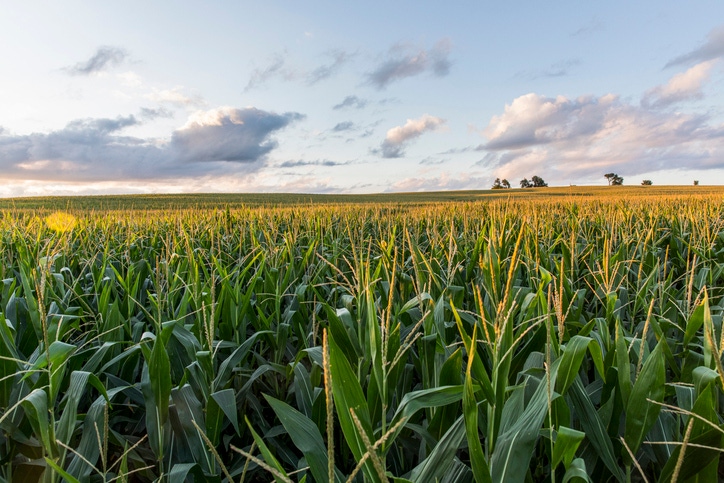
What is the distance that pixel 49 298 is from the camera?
9.29 ft

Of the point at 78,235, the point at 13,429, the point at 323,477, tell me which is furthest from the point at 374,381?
the point at 78,235

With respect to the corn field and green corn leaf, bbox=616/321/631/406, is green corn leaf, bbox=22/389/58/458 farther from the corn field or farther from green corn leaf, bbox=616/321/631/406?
green corn leaf, bbox=616/321/631/406

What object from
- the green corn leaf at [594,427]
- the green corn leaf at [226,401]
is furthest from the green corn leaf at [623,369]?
the green corn leaf at [226,401]

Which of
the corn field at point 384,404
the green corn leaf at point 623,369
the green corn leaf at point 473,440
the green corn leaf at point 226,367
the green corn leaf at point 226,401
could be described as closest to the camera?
the green corn leaf at point 473,440

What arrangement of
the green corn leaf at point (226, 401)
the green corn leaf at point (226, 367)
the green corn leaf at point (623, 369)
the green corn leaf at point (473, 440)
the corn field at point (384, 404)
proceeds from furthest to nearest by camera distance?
1. the green corn leaf at point (226, 367)
2. the green corn leaf at point (226, 401)
3. the green corn leaf at point (623, 369)
4. the corn field at point (384, 404)
5. the green corn leaf at point (473, 440)

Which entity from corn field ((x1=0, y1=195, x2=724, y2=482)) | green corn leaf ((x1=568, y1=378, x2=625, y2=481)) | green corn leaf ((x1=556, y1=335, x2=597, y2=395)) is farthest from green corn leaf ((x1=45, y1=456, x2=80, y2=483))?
green corn leaf ((x1=568, y1=378, x2=625, y2=481))

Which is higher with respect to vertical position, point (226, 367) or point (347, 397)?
point (347, 397)

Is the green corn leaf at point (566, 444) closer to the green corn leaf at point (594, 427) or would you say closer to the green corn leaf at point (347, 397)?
the green corn leaf at point (594, 427)

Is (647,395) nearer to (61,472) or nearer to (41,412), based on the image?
(61,472)

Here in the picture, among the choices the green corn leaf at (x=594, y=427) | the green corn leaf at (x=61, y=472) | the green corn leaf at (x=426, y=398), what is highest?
the green corn leaf at (x=426, y=398)

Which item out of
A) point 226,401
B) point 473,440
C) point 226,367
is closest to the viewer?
point 473,440

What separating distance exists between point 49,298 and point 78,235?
3.57 m

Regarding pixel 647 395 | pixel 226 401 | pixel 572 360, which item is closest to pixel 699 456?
pixel 647 395

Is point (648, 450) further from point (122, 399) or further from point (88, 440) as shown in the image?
point (122, 399)
